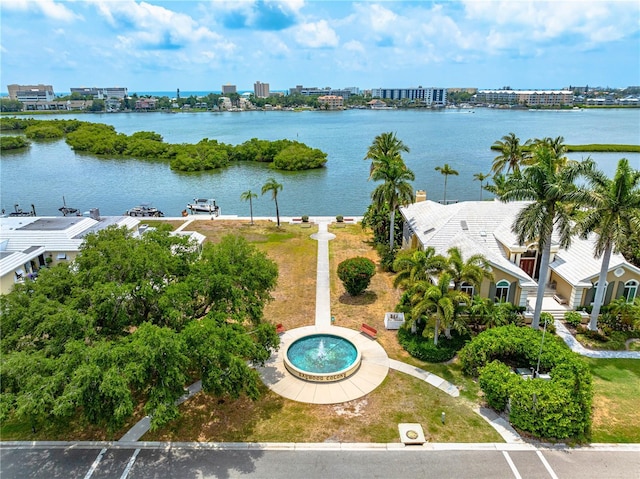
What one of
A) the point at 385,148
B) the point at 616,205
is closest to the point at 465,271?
the point at 616,205

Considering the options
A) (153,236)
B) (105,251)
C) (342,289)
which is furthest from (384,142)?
(105,251)

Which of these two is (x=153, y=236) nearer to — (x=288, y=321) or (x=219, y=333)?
(x=219, y=333)

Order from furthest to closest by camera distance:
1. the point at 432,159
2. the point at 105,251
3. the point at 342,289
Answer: the point at 432,159 < the point at 342,289 < the point at 105,251

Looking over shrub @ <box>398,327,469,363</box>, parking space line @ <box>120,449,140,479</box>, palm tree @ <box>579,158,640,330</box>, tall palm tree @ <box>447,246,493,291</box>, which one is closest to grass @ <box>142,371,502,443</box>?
parking space line @ <box>120,449,140,479</box>

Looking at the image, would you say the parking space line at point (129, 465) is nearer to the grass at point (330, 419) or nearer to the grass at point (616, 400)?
the grass at point (330, 419)

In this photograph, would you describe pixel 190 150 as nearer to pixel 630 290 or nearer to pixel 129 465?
pixel 129 465

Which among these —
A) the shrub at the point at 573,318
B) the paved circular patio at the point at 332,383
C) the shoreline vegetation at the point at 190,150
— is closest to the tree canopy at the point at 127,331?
the paved circular patio at the point at 332,383
